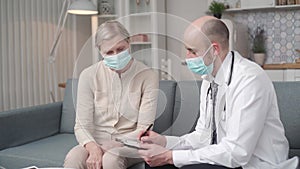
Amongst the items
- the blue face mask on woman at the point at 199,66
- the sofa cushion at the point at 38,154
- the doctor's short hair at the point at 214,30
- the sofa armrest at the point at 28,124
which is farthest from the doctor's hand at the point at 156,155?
the sofa armrest at the point at 28,124

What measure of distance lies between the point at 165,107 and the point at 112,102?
466 mm

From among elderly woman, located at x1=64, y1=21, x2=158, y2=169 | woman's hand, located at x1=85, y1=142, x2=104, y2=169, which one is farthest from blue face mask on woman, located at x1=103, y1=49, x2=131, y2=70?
woman's hand, located at x1=85, y1=142, x2=104, y2=169

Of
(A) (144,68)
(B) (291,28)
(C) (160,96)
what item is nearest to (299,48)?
(B) (291,28)

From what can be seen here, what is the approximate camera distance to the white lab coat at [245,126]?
50.4 inches

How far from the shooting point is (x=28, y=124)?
7.83 ft

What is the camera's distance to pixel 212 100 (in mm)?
1474

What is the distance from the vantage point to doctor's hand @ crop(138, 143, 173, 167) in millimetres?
1421

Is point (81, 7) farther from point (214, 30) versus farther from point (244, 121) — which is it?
point (244, 121)

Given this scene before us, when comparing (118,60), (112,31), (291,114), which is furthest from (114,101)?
(291,114)

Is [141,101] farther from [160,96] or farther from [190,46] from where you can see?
[190,46]

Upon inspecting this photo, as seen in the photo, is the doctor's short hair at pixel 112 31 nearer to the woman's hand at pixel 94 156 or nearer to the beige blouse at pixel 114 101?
the beige blouse at pixel 114 101

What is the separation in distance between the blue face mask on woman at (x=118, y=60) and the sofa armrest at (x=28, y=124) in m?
0.94

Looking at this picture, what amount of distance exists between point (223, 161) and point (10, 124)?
57.3 inches

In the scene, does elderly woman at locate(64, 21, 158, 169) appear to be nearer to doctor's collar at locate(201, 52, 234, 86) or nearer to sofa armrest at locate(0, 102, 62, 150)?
doctor's collar at locate(201, 52, 234, 86)
